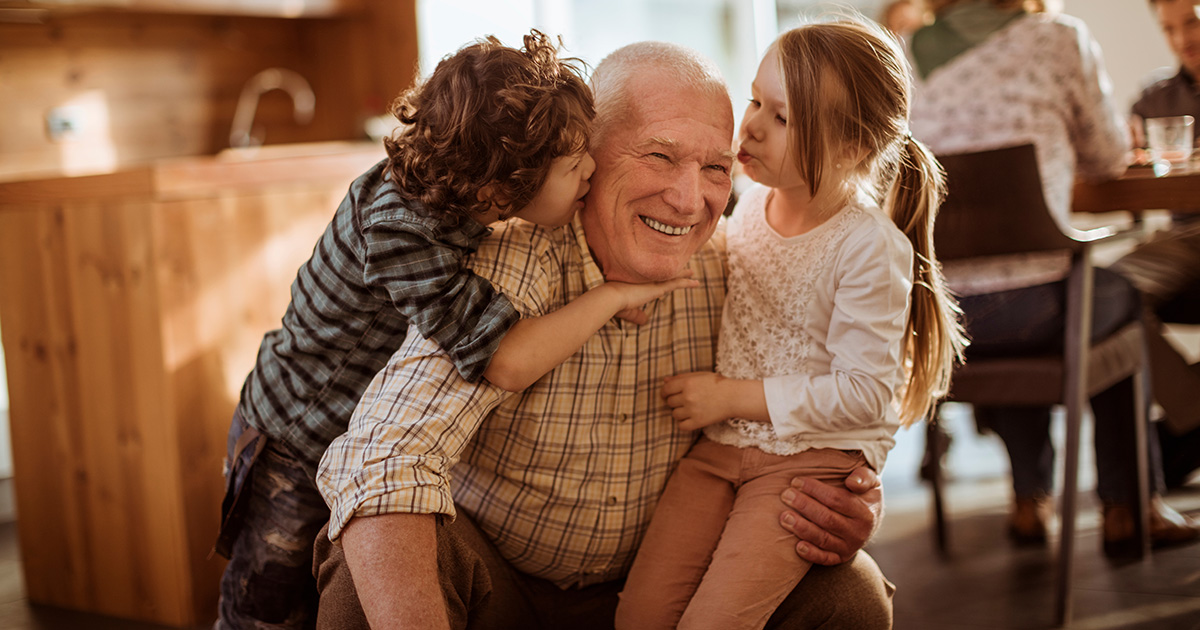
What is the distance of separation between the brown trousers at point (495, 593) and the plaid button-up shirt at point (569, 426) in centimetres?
5

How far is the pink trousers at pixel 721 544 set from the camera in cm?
130

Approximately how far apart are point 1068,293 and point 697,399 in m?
1.23

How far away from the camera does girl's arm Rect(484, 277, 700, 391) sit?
124cm

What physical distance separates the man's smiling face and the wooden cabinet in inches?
57.4

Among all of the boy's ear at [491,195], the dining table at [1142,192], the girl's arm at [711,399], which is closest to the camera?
the boy's ear at [491,195]

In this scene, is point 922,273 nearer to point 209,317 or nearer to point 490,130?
point 490,130

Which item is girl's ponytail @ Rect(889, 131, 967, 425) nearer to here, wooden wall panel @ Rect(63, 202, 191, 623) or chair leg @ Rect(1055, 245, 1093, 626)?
chair leg @ Rect(1055, 245, 1093, 626)

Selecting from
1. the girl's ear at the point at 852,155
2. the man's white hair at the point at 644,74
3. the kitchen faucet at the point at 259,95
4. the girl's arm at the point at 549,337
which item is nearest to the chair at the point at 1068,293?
the girl's ear at the point at 852,155

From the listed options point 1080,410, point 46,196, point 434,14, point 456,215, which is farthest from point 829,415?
point 434,14

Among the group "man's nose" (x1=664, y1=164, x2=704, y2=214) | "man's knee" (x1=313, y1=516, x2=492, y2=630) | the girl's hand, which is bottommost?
"man's knee" (x1=313, y1=516, x2=492, y2=630)

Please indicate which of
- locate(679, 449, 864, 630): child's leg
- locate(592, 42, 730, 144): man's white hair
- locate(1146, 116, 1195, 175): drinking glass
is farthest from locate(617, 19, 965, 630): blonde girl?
locate(1146, 116, 1195, 175): drinking glass

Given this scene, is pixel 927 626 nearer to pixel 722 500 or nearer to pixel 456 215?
pixel 722 500

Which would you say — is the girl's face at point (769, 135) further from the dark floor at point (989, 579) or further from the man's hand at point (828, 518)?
the dark floor at point (989, 579)

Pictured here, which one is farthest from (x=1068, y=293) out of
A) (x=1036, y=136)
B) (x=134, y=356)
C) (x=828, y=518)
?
(x=134, y=356)
